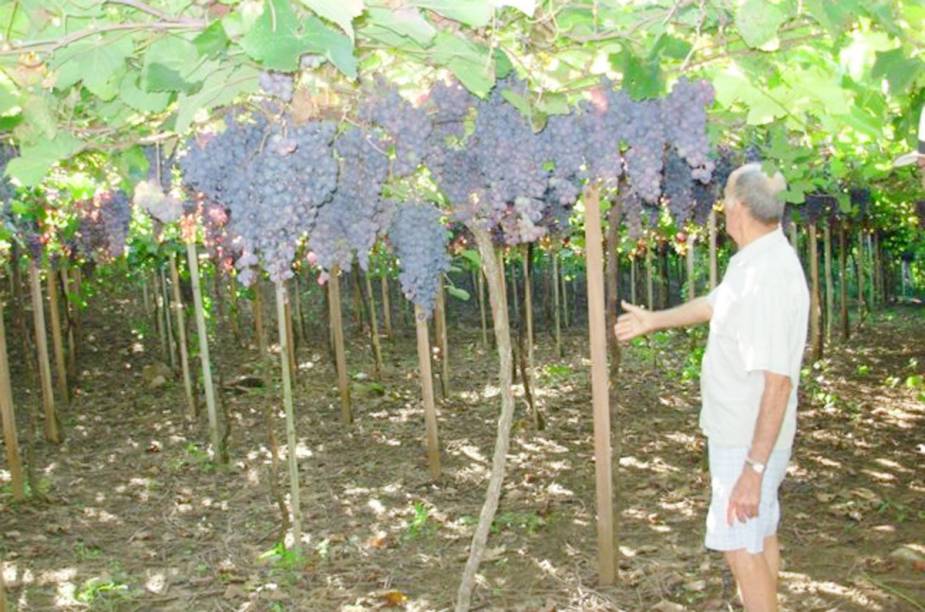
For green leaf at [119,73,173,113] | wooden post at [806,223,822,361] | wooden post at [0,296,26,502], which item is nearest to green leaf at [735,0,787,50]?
green leaf at [119,73,173,113]

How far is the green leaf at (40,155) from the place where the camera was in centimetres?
292

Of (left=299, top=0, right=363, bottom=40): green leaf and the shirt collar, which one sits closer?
(left=299, top=0, right=363, bottom=40): green leaf

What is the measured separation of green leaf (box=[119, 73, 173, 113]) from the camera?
268cm

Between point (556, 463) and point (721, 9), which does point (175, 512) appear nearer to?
point (556, 463)

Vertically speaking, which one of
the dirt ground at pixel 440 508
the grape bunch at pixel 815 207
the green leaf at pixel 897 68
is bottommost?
the dirt ground at pixel 440 508

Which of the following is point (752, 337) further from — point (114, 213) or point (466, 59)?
point (114, 213)

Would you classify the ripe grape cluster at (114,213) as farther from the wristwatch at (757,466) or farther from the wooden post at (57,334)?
the wristwatch at (757,466)

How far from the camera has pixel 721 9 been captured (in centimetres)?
247

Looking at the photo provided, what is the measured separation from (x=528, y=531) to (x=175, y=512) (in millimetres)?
2831

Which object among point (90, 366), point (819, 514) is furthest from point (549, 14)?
point (90, 366)

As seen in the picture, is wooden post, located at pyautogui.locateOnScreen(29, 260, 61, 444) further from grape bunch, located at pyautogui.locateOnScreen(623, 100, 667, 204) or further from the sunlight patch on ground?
the sunlight patch on ground

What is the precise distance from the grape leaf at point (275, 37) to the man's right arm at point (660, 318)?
2.46 metres

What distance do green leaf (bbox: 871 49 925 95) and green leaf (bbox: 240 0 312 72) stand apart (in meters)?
1.94

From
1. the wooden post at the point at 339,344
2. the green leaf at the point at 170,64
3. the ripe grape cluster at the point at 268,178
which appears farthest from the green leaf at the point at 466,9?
the wooden post at the point at 339,344
